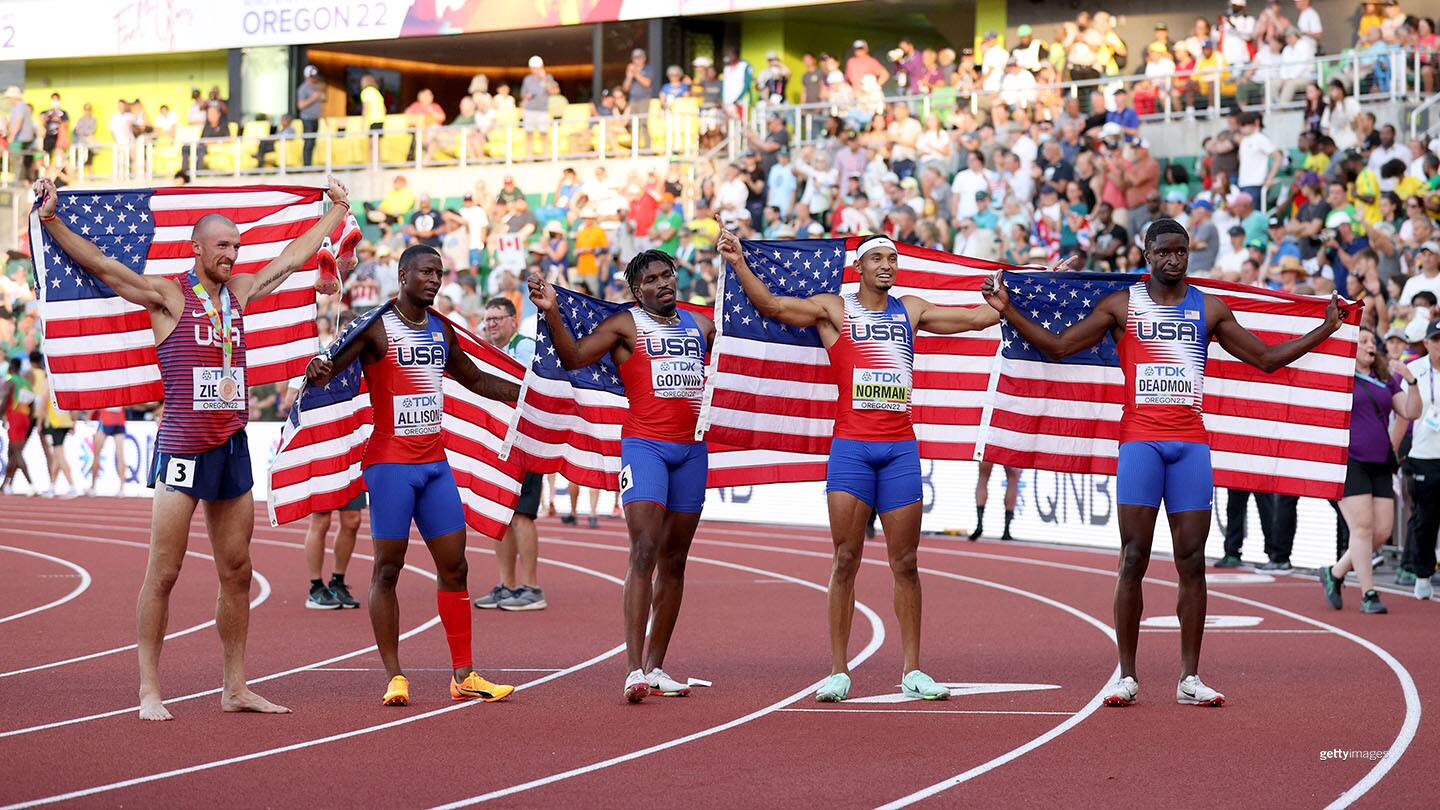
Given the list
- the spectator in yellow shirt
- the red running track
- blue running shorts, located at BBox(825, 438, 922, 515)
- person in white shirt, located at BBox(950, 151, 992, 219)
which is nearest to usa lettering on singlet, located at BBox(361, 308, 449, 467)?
the red running track

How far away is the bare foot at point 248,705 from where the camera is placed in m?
8.58

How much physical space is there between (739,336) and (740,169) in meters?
17.6

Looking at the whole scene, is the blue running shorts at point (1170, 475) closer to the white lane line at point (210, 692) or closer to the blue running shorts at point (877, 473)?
the blue running shorts at point (877, 473)

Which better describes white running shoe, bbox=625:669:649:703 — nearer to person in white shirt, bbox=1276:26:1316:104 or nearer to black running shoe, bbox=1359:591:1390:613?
black running shoe, bbox=1359:591:1390:613

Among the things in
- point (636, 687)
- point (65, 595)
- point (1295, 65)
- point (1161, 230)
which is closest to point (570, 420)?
point (636, 687)

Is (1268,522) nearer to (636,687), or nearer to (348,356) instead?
(636,687)

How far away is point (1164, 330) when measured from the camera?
366 inches

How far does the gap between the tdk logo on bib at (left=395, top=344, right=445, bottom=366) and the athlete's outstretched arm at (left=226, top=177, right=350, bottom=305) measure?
0.68 meters

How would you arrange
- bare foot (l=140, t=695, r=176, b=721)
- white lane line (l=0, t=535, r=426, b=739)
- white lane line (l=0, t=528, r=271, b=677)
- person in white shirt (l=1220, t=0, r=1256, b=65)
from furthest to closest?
person in white shirt (l=1220, t=0, r=1256, b=65)
white lane line (l=0, t=528, r=271, b=677)
bare foot (l=140, t=695, r=176, b=721)
white lane line (l=0, t=535, r=426, b=739)

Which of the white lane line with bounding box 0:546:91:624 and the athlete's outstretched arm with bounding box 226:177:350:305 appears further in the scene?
the white lane line with bounding box 0:546:91:624

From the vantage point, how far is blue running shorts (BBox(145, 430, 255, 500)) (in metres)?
8.34

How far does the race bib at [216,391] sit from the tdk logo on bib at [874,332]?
9.72 ft

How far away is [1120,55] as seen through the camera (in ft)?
88.7

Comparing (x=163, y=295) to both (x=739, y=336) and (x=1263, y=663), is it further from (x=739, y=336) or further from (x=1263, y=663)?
(x=1263, y=663)
